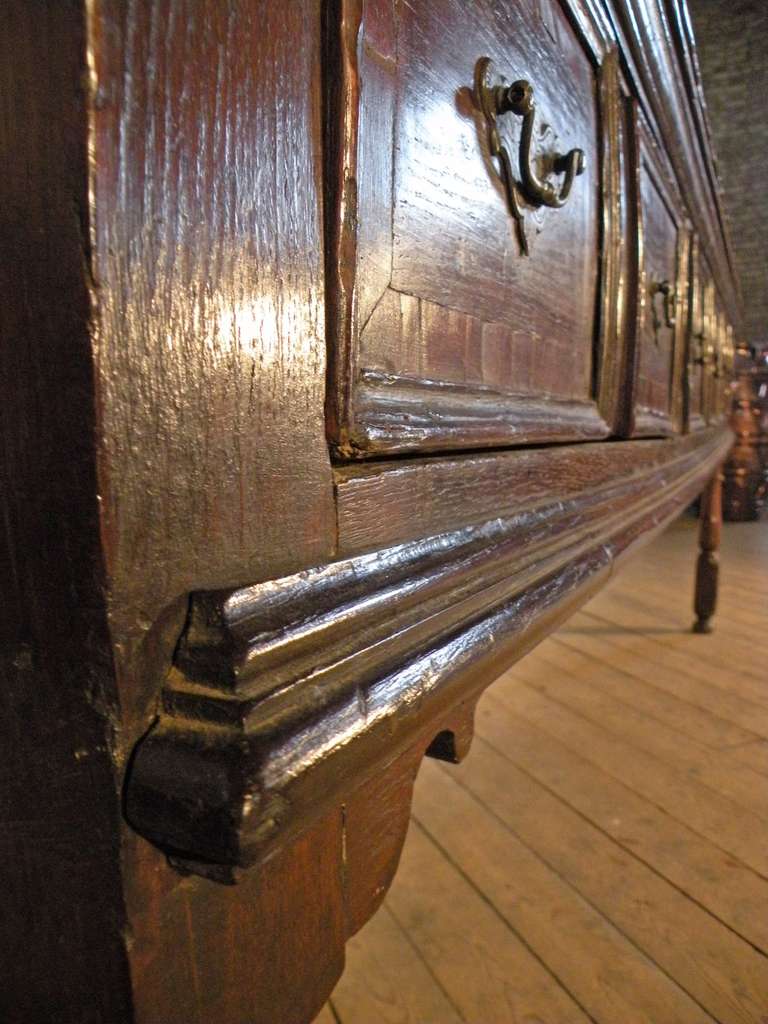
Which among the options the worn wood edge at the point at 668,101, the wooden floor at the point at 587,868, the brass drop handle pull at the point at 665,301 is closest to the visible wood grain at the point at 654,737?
the wooden floor at the point at 587,868

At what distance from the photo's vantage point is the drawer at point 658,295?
2.59 feet

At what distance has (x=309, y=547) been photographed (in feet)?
0.82

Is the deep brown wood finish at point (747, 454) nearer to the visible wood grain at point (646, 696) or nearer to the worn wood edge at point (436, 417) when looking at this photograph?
the visible wood grain at point (646, 696)

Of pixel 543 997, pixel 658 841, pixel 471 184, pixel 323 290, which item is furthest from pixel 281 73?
pixel 658 841

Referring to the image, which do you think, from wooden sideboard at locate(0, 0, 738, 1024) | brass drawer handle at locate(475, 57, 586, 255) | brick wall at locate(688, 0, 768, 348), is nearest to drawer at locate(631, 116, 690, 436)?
brass drawer handle at locate(475, 57, 586, 255)

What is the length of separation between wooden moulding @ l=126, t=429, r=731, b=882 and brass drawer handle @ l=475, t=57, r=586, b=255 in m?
0.23

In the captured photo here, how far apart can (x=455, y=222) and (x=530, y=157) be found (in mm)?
124

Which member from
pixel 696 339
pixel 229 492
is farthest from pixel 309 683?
pixel 696 339

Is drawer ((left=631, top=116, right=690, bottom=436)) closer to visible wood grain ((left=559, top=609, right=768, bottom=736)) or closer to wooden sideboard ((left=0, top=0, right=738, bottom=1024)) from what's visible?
wooden sideboard ((left=0, top=0, right=738, bottom=1024))

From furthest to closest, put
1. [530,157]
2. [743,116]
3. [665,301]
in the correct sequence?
[743,116] → [665,301] → [530,157]

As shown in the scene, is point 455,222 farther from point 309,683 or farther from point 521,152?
point 309,683

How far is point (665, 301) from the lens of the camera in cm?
98

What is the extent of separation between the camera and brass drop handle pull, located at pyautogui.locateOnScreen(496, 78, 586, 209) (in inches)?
15.5

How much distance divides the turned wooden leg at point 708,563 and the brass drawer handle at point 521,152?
1.88 metres
